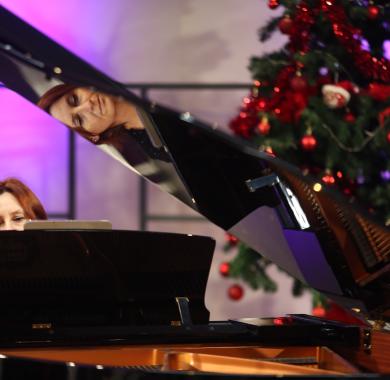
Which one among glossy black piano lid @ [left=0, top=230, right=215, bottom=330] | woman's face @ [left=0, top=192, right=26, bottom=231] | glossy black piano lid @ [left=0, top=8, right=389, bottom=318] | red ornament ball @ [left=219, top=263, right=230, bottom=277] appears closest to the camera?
glossy black piano lid @ [left=0, top=8, right=389, bottom=318]

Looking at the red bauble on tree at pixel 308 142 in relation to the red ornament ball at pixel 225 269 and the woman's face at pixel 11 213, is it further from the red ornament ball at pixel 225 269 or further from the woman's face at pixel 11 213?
the woman's face at pixel 11 213

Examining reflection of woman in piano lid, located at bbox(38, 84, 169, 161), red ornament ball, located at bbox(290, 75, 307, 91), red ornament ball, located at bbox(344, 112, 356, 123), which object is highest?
red ornament ball, located at bbox(290, 75, 307, 91)

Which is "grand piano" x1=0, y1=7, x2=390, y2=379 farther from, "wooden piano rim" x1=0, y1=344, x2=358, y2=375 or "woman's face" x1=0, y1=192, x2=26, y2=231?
"woman's face" x1=0, y1=192, x2=26, y2=231

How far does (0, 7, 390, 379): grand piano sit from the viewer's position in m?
2.05

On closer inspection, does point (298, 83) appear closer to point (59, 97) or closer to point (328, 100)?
point (328, 100)

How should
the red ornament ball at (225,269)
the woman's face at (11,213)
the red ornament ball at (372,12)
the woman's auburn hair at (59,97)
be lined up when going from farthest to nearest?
the red ornament ball at (225,269), the red ornament ball at (372,12), the woman's face at (11,213), the woman's auburn hair at (59,97)

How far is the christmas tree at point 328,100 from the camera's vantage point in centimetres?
396

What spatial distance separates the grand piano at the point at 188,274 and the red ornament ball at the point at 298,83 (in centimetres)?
171

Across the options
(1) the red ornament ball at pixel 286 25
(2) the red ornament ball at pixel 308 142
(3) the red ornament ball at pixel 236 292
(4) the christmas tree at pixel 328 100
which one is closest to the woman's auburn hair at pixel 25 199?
(4) the christmas tree at pixel 328 100

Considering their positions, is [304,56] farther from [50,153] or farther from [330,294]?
[330,294]

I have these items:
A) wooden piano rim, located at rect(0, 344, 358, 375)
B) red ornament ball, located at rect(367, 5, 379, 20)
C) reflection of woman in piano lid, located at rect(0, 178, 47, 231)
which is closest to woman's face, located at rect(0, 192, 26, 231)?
reflection of woman in piano lid, located at rect(0, 178, 47, 231)

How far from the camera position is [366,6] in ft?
13.3

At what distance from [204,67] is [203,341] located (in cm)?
322

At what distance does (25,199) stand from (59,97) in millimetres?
1439
